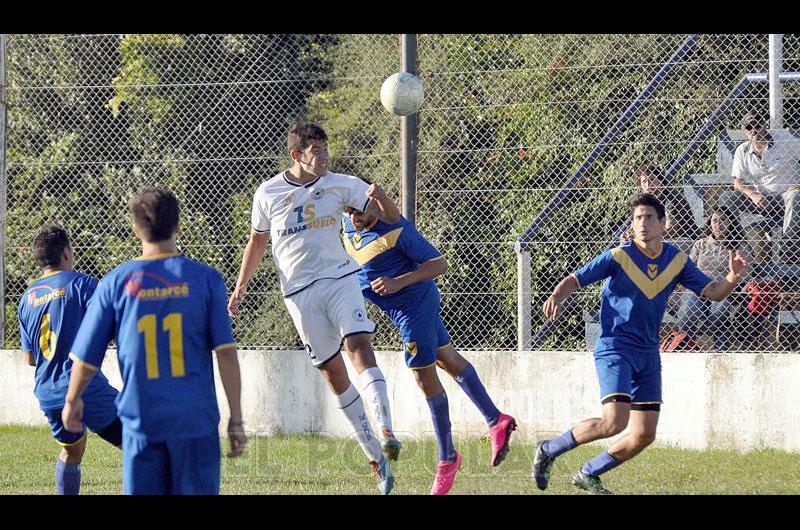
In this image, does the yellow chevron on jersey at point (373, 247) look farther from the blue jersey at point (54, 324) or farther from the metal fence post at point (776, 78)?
the metal fence post at point (776, 78)

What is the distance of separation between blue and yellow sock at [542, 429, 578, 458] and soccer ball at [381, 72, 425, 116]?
143 inches

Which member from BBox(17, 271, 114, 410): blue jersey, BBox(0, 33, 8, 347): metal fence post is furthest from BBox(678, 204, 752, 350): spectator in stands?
BBox(0, 33, 8, 347): metal fence post

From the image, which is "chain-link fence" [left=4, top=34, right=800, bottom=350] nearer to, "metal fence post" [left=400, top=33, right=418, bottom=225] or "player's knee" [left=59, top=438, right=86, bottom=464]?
"metal fence post" [left=400, top=33, right=418, bottom=225]

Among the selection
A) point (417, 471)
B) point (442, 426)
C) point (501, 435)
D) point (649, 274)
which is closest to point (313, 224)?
point (442, 426)

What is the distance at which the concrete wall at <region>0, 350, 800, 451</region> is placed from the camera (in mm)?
8891

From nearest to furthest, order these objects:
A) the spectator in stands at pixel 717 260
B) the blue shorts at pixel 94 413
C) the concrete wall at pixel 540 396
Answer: the blue shorts at pixel 94 413 → the concrete wall at pixel 540 396 → the spectator in stands at pixel 717 260

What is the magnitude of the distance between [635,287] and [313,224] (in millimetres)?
2201

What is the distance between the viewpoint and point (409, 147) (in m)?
10.0

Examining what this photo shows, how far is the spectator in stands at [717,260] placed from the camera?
9.38 meters

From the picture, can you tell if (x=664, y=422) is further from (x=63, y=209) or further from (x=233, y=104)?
(x=63, y=209)

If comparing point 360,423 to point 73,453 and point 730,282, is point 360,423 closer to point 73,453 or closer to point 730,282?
point 73,453

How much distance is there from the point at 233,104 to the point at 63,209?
2.26m

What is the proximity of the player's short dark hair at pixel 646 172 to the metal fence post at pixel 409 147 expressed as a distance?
2039mm

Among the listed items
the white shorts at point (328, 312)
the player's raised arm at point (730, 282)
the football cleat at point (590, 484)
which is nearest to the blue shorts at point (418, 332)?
the white shorts at point (328, 312)
